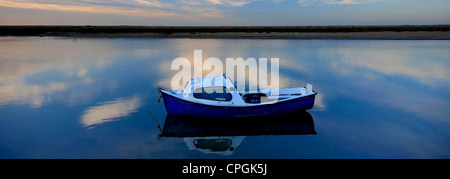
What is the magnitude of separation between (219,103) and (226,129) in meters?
1.13

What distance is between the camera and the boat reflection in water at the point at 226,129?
1111 centimetres

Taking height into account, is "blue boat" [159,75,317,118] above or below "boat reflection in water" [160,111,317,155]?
above

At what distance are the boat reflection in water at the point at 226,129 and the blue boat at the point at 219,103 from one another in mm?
318

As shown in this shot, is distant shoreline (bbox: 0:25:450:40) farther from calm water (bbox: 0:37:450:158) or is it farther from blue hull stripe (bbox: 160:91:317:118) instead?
blue hull stripe (bbox: 160:91:317:118)

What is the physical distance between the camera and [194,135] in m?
12.0

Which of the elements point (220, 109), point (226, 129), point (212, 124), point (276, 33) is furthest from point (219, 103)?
point (276, 33)

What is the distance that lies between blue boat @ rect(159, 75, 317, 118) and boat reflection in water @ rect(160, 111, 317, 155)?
0.32 m

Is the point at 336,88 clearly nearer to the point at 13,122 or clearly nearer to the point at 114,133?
the point at 114,133

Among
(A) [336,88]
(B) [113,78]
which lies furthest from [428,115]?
(B) [113,78]

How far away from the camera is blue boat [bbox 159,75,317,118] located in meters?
13.1

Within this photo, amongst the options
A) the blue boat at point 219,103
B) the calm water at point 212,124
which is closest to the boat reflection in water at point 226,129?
the calm water at point 212,124

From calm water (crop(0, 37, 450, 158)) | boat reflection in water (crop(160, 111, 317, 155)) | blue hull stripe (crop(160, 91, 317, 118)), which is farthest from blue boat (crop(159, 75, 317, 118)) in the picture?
calm water (crop(0, 37, 450, 158))
